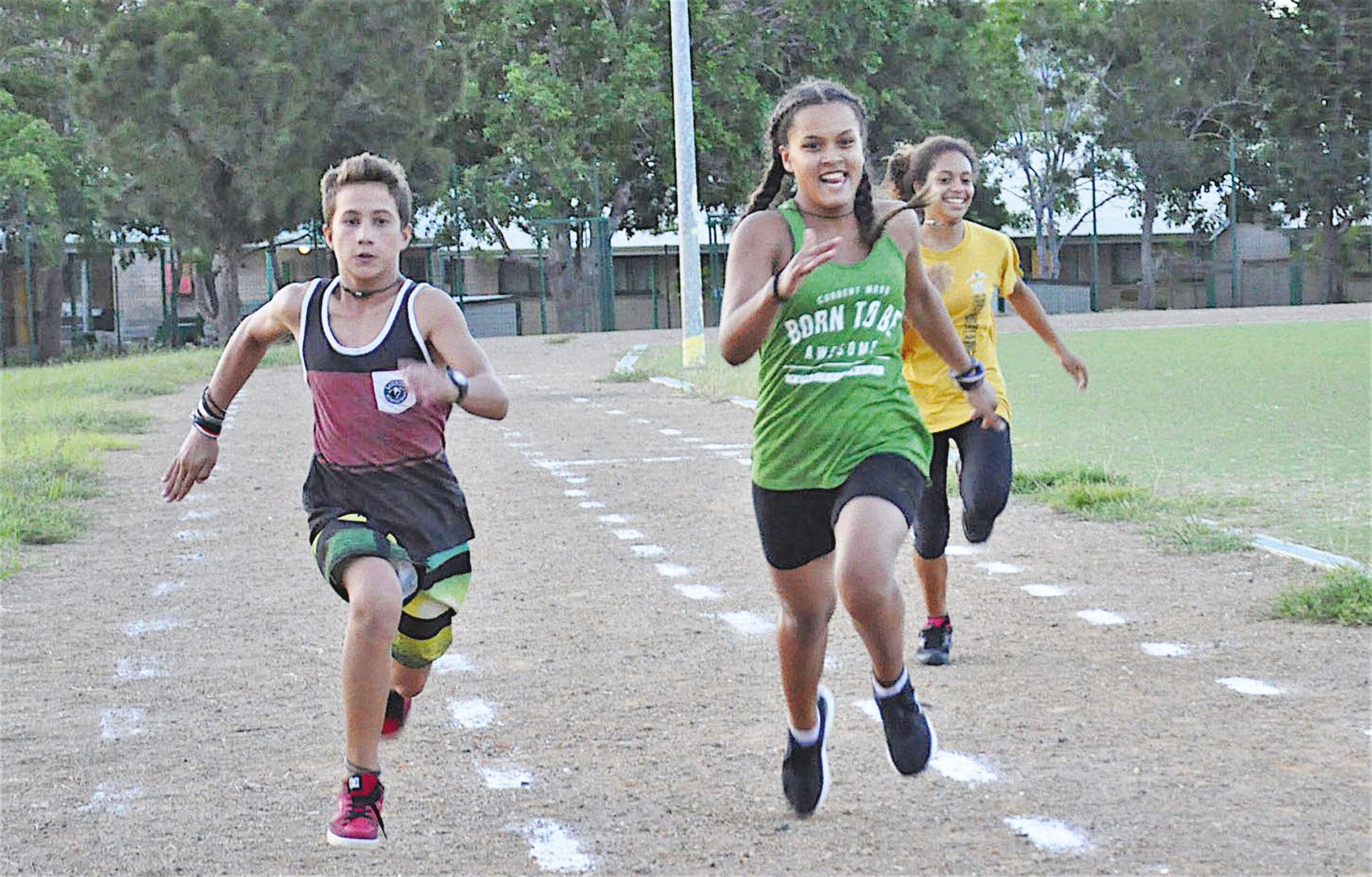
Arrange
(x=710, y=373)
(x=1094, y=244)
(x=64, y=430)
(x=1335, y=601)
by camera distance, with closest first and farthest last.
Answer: (x=1335, y=601) < (x=64, y=430) < (x=710, y=373) < (x=1094, y=244)

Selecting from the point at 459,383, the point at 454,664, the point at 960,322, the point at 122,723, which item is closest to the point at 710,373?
the point at 960,322

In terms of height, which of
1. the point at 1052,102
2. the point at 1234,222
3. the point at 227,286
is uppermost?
the point at 1052,102

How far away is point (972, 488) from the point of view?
6887 millimetres

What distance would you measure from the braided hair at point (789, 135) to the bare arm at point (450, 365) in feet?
2.60

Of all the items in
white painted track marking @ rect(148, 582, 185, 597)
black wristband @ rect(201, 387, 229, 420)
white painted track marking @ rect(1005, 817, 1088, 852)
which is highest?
black wristband @ rect(201, 387, 229, 420)

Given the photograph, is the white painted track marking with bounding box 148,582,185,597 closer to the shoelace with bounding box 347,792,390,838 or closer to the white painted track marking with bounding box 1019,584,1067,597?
the white painted track marking with bounding box 1019,584,1067,597

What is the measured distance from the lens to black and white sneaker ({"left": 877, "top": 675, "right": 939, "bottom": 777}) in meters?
4.83

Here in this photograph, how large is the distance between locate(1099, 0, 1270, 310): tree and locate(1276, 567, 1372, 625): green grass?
47.5 meters

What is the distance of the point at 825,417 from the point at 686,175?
1933cm

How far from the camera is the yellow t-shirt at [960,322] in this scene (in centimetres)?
693

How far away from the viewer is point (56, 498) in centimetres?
1234

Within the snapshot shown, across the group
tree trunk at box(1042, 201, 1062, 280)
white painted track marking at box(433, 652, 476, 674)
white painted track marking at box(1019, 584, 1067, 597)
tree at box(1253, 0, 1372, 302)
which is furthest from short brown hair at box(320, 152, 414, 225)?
tree trunk at box(1042, 201, 1062, 280)

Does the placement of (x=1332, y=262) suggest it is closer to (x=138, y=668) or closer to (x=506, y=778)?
(x=138, y=668)

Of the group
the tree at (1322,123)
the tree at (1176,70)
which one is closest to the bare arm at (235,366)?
the tree at (1322,123)
